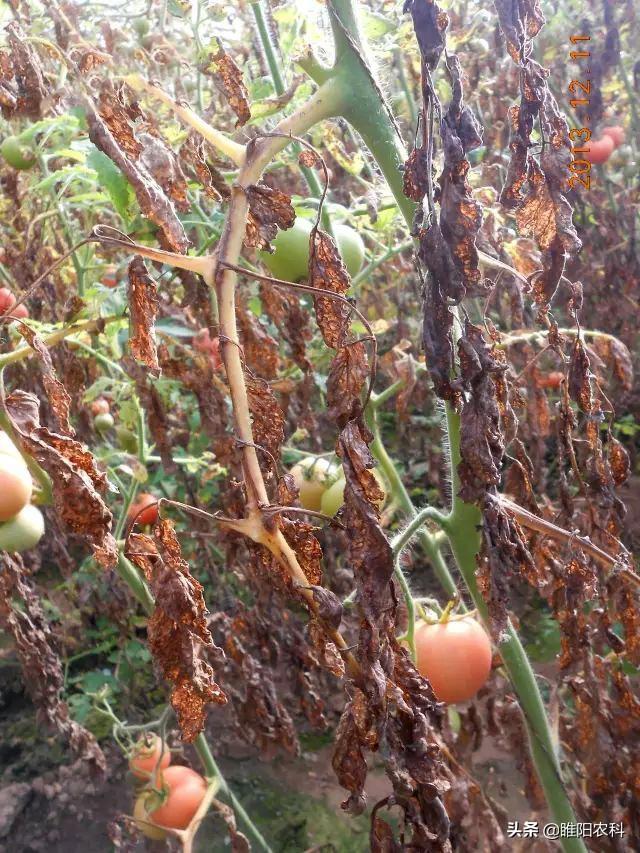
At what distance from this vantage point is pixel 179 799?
157cm

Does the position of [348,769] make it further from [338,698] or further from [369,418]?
[338,698]

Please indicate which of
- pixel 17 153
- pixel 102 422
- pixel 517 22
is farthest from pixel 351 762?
pixel 102 422

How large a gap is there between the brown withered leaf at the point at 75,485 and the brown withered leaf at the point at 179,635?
6cm

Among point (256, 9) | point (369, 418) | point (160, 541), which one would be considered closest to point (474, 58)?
point (256, 9)

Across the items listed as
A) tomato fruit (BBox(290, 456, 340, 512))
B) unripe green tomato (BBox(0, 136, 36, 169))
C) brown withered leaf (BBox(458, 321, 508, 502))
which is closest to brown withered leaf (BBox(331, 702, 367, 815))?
brown withered leaf (BBox(458, 321, 508, 502))

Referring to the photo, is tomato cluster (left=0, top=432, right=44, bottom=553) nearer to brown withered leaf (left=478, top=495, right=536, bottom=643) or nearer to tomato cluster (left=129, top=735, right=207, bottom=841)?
tomato cluster (left=129, top=735, right=207, bottom=841)

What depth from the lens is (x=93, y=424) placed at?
2.10 meters

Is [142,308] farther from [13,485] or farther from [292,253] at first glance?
[13,485]

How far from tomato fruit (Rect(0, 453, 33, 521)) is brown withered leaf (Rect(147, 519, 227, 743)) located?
647mm

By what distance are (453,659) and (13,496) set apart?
2.44ft

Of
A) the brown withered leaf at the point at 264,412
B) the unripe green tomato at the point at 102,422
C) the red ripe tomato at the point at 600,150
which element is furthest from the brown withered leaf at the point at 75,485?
the red ripe tomato at the point at 600,150

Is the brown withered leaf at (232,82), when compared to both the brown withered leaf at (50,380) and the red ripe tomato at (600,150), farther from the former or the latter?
the red ripe tomato at (600,150)

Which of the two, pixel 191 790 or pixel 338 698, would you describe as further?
pixel 338 698

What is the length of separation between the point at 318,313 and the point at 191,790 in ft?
4.48
